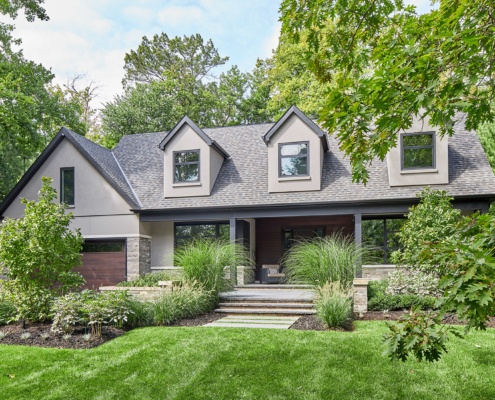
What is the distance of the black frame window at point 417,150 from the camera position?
50.1 ft

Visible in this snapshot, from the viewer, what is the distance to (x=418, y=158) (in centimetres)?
1541

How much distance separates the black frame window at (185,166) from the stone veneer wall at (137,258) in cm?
260

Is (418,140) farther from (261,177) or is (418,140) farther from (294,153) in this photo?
(261,177)

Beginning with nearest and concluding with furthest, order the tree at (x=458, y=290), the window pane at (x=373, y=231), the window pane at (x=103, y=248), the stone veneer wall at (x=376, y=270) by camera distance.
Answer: the tree at (x=458, y=290)
the stone veneer wall at (x=376, y=270)
the window pane at (x=373, y=231)
the window pane at (x=103, y=248)

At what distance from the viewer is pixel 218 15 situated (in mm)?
8711

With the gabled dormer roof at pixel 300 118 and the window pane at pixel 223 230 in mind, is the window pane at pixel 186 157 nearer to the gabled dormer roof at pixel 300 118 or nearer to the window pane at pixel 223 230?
the window pane at pixel 223 230

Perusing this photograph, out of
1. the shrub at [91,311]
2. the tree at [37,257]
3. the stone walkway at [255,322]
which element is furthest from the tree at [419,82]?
the tree at [37,257]

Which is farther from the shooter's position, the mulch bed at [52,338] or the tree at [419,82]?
the mulch bed at [52,338]

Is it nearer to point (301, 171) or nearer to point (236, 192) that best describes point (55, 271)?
point (236, 192)

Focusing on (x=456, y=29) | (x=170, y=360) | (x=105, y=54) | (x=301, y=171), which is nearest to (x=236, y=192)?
(x=301, y=171)

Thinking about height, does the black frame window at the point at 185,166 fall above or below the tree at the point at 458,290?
above

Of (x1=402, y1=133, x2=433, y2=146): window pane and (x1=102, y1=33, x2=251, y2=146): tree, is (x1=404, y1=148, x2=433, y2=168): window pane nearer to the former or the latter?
(x1=402, y1=133, x2=433, y2=146): window pane

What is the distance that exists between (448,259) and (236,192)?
13.7 m

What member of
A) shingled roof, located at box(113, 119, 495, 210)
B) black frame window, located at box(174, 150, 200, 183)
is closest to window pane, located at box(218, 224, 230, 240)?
shingled roof, located at box(113, 119, 495, 210)
